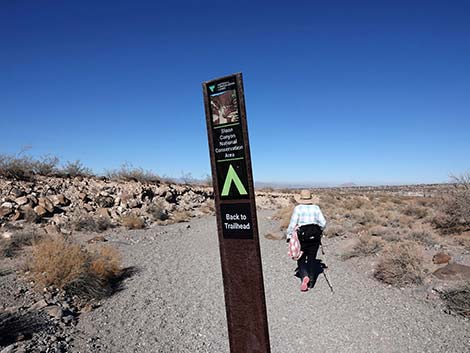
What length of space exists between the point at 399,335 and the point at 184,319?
3.47 metres

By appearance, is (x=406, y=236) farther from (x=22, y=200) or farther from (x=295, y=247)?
(x=22, y=200)

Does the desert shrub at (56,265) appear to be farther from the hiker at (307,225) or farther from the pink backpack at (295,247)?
the hiker at (307,225)

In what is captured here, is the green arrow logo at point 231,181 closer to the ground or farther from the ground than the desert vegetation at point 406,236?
farther from the ground

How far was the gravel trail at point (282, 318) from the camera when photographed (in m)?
4.97

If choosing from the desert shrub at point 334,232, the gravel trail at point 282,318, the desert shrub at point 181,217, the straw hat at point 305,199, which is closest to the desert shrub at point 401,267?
the gravel trail at point 282,318

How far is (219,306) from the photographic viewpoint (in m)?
6.55

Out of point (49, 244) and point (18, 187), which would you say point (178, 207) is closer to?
point (18, 187)

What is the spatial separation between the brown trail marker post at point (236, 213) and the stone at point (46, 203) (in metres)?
15.4

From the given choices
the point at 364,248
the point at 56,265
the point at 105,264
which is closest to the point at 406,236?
the point at 364,248

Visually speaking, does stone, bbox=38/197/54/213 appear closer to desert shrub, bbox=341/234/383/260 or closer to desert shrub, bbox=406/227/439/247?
desert shrub, bbox=341/234/383/260

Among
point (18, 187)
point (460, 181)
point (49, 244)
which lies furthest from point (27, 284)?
point (460, 181)

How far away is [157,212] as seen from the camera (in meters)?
19.0

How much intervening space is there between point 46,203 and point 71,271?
10444mm

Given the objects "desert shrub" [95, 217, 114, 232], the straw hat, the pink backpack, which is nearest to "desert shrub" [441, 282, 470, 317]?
the pink backpack
